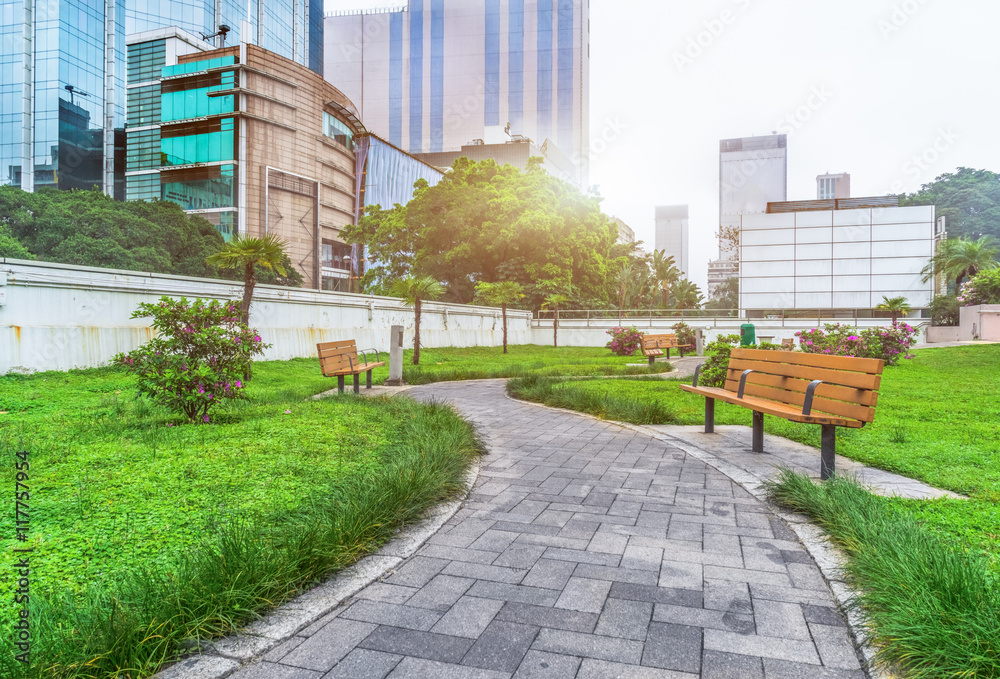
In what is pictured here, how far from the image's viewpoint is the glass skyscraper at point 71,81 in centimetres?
6084

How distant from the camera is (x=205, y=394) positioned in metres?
6.57

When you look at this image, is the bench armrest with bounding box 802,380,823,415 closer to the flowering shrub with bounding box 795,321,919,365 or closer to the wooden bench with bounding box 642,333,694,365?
the flowering shrub with bounding box 795,321,919,365

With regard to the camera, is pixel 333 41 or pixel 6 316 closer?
pixel 6 316

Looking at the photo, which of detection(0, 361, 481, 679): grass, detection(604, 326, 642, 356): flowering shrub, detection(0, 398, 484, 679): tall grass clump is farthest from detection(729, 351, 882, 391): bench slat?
detection(604, 326, 642, 356): flowering shrub

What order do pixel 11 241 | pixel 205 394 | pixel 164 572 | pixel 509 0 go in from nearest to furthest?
pixel 164 572, pixel 205 394, pixel 11 241, pixel 509 0

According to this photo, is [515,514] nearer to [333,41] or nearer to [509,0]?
[509,0]

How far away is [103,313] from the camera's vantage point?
12.2 metres

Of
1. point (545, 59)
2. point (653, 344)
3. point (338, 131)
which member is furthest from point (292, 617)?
point (545, 59)

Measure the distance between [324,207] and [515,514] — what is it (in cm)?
6355

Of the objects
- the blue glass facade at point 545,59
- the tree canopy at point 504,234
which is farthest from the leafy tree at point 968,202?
the blue glass facade at point 545,59

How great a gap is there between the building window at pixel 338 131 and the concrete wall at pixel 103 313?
159 feet

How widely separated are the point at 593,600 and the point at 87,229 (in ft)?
141

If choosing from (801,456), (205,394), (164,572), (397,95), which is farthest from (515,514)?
(397,95)

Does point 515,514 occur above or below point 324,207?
below
